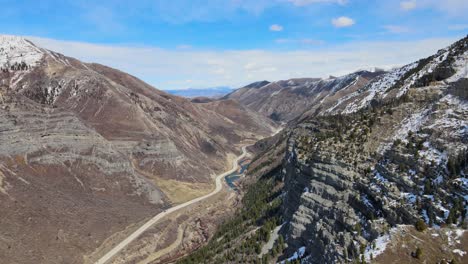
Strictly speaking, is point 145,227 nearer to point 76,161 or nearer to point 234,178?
point 76,161

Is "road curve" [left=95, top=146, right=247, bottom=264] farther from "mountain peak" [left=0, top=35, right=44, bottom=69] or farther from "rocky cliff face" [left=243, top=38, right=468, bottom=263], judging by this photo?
"mountain peak" [left=0, top=35, right=44, bottom=69]

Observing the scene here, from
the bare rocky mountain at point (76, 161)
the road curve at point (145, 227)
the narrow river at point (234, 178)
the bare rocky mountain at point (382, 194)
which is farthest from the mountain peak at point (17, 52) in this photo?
the bare rocky mountain at point (382, 194)

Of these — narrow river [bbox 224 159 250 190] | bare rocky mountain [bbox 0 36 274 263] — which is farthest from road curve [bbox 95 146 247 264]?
narrow river [bbox 224 159 250 190]

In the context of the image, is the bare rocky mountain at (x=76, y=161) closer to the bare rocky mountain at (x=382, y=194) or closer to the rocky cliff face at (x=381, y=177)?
the bare rocky mountain at (x=382, y=194)

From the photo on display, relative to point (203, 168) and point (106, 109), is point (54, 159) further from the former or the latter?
point (203, 168)

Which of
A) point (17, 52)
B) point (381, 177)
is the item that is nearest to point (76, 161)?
point (381, 177)

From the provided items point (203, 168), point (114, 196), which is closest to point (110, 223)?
point (114, 196)
